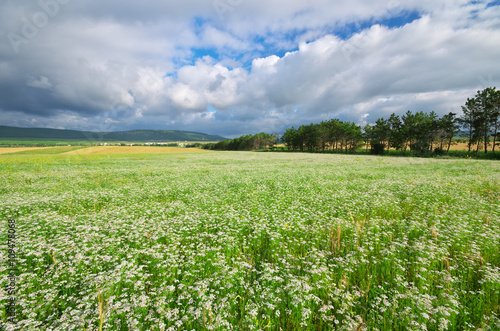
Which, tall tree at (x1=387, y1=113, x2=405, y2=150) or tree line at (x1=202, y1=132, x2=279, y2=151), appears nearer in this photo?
tall tree at (x1=387, y1=113, x2=405, y2=150)

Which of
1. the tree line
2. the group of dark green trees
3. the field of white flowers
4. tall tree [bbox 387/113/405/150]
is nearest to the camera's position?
the field of white flowers

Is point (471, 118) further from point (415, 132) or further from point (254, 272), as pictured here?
point (254, 272)

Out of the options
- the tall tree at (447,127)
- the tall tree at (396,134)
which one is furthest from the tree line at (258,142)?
the tall tree at (447,127)

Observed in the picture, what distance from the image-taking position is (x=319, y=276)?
427 centimetres

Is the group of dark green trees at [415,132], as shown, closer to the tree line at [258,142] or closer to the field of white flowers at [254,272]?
the tree line at [258,142]

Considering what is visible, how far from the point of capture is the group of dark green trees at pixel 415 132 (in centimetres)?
5678

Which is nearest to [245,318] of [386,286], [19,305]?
[386,286]

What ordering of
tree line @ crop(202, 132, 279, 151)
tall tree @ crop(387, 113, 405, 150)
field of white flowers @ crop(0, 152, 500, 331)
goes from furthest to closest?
tree line @ crop(202, 132, 279, 151) < tall tree @ crop(387, 113, 405, 150) < field of white flowers @ crop(0, 152, 500, 331)

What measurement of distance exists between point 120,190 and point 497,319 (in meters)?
16.0

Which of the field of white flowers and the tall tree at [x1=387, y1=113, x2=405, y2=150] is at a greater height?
the tall tree at [x1=387, y1=113, x2=405, y2=150]

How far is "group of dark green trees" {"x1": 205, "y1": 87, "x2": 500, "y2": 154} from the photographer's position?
56.8 metres

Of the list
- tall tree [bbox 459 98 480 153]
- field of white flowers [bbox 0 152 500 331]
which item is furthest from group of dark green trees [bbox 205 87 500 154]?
field of white flowers [bbox 0 152 500 331]

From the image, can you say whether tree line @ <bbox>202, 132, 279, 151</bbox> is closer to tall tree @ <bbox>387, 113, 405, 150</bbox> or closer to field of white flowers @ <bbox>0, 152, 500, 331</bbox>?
tall tree @ <bbox>387, 113, 405, 150</bbox>

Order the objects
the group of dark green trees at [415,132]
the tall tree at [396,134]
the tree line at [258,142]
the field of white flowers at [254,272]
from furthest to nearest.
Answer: the tree line at [258,142] < the tall tree at [396,134] < the group of dark green trees at [415,132] < the field of white flowers at [254,272]
